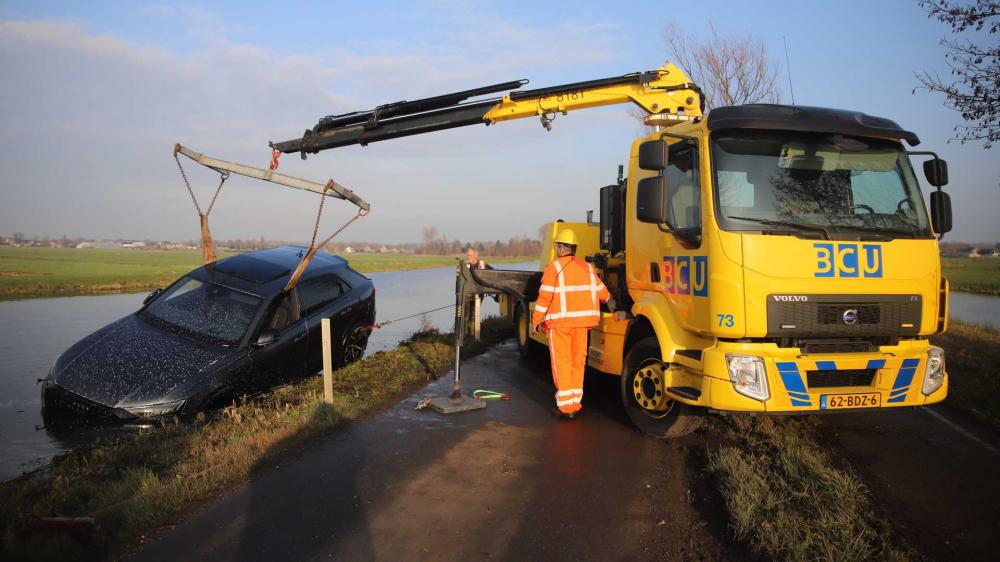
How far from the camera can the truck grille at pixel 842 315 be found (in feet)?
15.3

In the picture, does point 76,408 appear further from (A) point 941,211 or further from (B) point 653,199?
(A) point 941,211

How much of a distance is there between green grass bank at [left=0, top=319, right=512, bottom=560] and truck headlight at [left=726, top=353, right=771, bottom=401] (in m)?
3.56

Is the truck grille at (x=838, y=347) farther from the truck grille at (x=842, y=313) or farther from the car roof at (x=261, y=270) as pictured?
the car roof at (x=261, y=270)

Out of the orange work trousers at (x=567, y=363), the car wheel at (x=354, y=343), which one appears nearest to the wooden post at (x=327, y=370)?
the orange work trousers at (x=567, y=363)

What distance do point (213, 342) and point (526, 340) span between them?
476cm

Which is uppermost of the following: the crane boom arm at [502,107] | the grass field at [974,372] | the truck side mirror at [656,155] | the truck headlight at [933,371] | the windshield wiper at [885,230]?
the crane boom arm at [502,107]

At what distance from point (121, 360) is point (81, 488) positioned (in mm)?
2476

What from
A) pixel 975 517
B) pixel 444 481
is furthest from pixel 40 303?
pixel 975 517

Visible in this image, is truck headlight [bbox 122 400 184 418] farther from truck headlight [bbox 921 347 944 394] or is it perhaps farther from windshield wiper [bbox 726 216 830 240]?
truck headlight [bbox 921 347 944 394]

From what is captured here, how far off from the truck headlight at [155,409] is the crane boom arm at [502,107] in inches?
173

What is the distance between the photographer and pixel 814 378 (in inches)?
186

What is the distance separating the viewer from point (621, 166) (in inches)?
274

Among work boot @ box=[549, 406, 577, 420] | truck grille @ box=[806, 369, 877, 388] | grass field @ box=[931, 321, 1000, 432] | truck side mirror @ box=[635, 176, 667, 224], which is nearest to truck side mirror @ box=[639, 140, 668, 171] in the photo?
truck side mirror @ box=[635, 176, 667, 224]

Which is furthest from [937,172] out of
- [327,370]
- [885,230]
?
[327,370]
